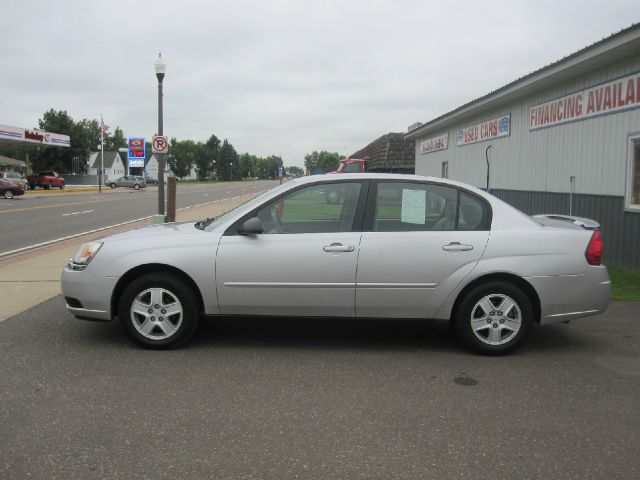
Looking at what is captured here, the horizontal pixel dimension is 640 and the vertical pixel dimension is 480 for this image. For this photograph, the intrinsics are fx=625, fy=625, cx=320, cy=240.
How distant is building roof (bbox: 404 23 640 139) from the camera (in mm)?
9148

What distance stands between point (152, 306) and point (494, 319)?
2.96 metres

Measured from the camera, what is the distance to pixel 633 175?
977 centimetres

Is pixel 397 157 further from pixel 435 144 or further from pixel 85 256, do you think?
pixel 85 256

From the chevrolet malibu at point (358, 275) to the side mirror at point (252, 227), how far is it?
1 centimetres

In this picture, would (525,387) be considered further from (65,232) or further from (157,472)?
(65,232)

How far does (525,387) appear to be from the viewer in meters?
4.68

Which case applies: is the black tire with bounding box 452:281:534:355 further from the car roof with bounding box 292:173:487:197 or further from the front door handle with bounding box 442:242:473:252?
the car roof with bounding box 292:173:487:197

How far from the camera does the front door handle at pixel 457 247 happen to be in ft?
17.6

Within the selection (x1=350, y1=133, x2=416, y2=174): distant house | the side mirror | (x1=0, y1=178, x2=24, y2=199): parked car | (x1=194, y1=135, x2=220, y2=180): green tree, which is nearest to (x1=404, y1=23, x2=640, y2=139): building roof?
the side mirror

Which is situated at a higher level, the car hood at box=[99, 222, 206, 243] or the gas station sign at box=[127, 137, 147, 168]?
the gas station sign at box=[127, 137, 147, 168]

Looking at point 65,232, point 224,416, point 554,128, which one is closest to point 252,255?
point 224,416

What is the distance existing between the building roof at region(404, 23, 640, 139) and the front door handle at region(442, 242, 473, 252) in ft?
17.5

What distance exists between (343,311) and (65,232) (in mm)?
13760

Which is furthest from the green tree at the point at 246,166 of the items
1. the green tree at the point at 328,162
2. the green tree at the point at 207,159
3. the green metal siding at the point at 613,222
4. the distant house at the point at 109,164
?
the green metal siding at the point at 613,222
